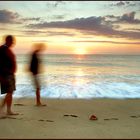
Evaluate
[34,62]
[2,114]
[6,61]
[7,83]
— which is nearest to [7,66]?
[6,61]

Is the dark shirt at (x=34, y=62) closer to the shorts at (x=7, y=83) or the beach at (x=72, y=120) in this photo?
the beach at (x=72, y=120)

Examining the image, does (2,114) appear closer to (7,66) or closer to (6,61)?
(7,66)

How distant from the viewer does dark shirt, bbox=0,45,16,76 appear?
25.9 feet

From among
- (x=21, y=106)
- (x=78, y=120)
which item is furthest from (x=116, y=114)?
(x=21, y=106)

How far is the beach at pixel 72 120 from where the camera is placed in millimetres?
6668

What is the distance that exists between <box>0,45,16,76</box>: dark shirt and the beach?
101 cm

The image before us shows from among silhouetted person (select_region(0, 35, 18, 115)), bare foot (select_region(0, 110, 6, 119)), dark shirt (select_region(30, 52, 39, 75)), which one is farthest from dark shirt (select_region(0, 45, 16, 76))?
dark shirt (select_region(30, 52, 39, 75))

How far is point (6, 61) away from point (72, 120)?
76.3 inches

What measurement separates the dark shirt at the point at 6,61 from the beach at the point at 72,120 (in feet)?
3.30

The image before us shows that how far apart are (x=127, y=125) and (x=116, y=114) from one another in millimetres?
1591

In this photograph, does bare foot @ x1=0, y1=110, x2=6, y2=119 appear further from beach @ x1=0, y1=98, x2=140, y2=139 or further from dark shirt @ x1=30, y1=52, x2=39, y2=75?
dark shirt @ x1=30, y1=52, x2=39, y2=75

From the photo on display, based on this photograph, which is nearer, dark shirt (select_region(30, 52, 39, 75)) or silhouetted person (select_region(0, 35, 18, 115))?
silhouetted person (select_region(0, 35, 18, 115))

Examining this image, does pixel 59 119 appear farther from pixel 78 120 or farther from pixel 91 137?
pixel 91 137

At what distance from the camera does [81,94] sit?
13.1m
